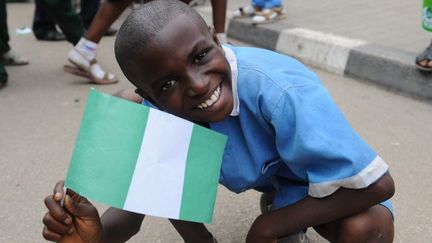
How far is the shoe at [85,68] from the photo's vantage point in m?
3.24

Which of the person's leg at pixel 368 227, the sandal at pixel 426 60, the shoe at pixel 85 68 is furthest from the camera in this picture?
the shoe at pixel 85 68

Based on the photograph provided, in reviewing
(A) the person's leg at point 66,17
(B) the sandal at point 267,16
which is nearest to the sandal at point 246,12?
(B) the sandal at point 267,16

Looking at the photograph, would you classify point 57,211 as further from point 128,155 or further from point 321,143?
point 321,143

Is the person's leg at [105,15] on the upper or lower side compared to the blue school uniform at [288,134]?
lower

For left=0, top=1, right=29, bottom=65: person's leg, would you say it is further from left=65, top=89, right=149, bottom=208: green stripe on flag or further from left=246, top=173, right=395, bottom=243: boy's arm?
left=246, top=173, right=395, bottom=243: boy's arm

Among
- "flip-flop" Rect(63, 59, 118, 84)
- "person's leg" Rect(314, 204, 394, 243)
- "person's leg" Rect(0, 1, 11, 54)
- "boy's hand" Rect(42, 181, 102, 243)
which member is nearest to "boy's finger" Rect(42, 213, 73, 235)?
"boy's hand" Rect(42, 181, 102, 243)

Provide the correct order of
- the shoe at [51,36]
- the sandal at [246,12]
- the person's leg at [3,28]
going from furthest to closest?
1. the shoe at [51,36]
2. the sandal at [246,12]
3. the person's leg at [3,28]

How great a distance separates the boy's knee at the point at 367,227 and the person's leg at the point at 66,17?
8.42ft

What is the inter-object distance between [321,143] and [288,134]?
0.08 metres

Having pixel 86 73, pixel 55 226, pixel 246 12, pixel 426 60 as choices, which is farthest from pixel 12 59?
pixel 55 226

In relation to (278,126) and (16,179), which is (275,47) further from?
(278,126)

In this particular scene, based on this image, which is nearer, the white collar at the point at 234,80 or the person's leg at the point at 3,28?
the white collar at the point at 234,80

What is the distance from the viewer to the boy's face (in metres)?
1.16

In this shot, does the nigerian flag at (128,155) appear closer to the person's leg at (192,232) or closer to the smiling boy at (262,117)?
the smiling boy at (262,117)
